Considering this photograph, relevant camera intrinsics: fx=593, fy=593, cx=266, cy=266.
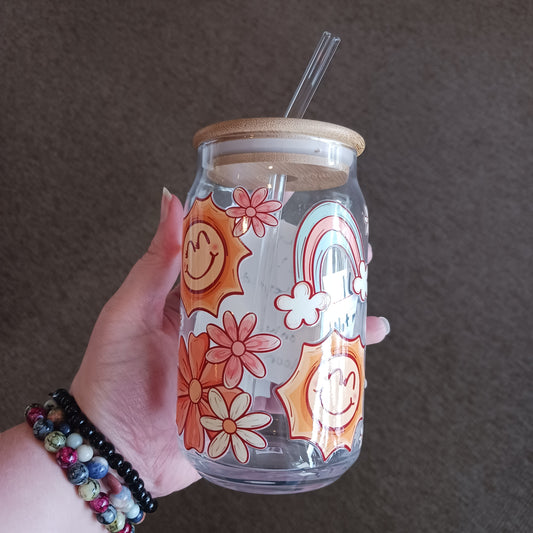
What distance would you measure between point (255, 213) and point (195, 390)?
209 mm

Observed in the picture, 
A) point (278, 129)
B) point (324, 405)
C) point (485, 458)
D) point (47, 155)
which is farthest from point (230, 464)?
point (47, 155)

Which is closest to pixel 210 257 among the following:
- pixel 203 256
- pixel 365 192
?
pixel 203 256

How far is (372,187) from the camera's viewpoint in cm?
128

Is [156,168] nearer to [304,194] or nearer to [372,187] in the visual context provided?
[372,187]

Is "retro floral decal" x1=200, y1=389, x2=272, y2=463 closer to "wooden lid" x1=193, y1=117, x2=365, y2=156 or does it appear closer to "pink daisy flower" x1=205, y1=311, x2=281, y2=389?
"pink daisy flower" x1=205, y1=311, x2=281, y2=389

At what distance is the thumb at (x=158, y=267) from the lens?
0.83 m

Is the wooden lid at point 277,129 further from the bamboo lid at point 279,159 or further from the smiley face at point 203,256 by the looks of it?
the smiley face at point 203,256

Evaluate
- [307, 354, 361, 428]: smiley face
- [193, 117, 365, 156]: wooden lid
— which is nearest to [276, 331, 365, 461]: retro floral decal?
[307, 354, 361, 428]: smiley face

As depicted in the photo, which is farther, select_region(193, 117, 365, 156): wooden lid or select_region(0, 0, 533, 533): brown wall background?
select_region(0, 0, 533, 533): brown wall background

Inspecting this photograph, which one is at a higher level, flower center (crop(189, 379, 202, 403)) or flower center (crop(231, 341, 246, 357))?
flower center (crop(231, 341, 246, 357))

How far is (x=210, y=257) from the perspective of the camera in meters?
0.66

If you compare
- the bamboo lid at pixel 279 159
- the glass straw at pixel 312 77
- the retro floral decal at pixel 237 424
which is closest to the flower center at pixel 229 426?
the retro floral decal at pixel 237 424

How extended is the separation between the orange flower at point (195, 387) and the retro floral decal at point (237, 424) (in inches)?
0.4

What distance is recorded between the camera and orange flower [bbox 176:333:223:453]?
0.65 metres
